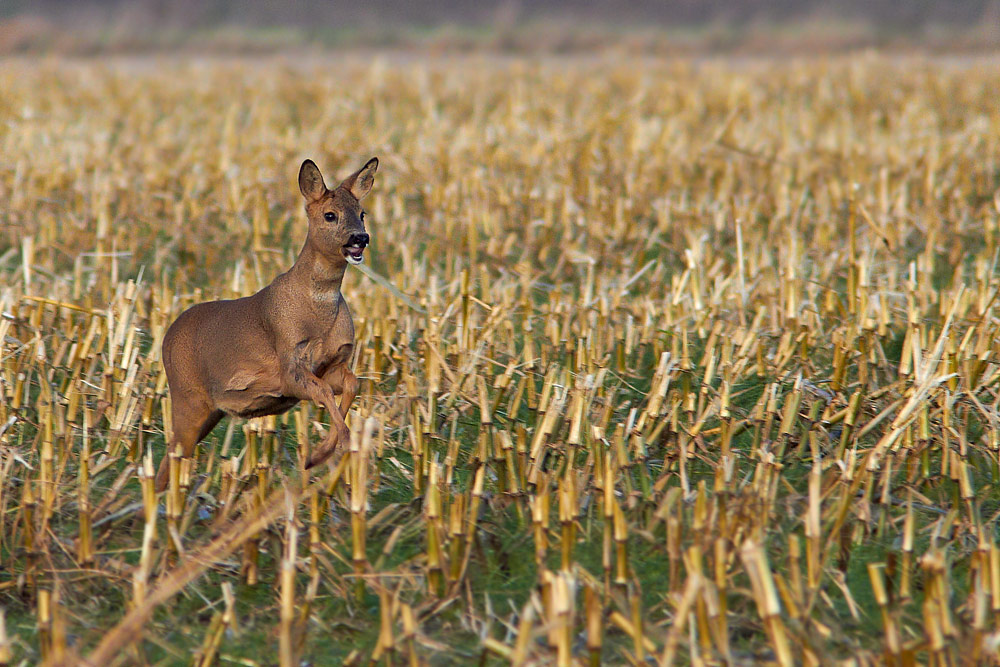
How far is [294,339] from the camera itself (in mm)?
2846

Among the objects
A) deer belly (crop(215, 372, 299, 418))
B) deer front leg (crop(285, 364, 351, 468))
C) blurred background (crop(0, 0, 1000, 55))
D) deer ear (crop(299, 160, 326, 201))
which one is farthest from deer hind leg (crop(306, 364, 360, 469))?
blurred background (crop(0, 0, 1000, 55))

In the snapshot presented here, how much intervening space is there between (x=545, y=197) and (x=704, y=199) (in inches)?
37.3

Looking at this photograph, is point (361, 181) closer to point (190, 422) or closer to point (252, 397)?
point (252, 397)

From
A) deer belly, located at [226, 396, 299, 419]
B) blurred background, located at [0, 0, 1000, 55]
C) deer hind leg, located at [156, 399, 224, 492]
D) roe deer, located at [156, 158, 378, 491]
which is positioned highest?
roe deer, located at [156, 158, 378, 491]

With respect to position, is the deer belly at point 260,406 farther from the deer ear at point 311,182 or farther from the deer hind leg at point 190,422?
the deer ear at point 311,182

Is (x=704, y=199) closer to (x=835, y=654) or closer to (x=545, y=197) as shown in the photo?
(x=545, y=197)

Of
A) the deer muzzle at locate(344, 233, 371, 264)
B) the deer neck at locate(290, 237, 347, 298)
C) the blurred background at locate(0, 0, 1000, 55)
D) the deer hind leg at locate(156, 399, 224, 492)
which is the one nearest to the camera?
the deer muzzle at locate(344, 233, 371, 264)

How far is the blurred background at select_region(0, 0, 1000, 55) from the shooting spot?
2509 centimetres

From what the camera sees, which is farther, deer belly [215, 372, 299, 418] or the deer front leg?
deer belly [215, 372, 299, 418]

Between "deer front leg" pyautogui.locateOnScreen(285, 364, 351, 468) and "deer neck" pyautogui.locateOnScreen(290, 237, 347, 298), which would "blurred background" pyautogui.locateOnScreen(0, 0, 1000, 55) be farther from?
"deer front leg" pyautogui.locateOnScreen(285, 364, 351, 468)

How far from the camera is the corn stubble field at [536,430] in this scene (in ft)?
9.48

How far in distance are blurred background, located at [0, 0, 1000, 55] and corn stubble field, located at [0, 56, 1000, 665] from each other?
43.2ft

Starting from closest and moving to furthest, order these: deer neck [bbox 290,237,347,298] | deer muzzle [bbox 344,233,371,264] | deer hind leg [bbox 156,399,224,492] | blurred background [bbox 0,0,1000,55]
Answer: deer muzzle [bbox 344,233,371,264]
deer neck [bbox 290,237,347,298]
deer hind leg [bbox 156,399,224,492]
blurred background [bbox 0,0,1000,55]

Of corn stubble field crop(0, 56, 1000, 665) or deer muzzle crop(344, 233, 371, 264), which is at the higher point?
deer muzzle crop(344, 233, 371, 264)
